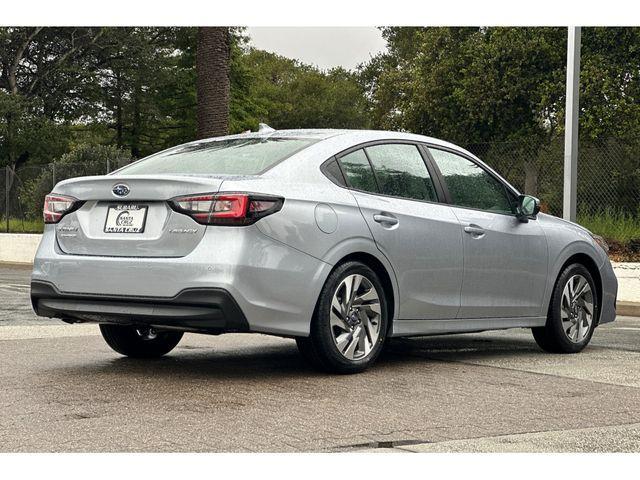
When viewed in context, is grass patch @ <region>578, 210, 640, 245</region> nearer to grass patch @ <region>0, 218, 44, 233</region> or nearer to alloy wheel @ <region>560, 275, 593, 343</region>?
alloy wheel @ <region>560, 275, 593, 343</region>

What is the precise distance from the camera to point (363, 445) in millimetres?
5156

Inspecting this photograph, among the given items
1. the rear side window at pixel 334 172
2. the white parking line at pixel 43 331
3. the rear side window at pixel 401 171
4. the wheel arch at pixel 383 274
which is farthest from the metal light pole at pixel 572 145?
the rear side window at pixel 334 172

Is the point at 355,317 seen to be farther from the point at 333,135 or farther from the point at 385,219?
the point at 333,135

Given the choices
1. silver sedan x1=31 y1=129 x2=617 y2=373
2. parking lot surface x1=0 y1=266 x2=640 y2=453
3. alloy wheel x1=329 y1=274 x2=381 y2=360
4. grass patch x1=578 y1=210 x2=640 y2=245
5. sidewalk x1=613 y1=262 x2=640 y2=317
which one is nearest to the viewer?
parking lot surface x1=0 y1=266 x2=640 y2=453

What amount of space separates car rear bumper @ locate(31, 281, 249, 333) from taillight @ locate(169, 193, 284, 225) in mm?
442

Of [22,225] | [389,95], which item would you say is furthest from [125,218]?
[389,95]

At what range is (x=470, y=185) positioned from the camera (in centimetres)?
870

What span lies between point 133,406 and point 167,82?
49.7m

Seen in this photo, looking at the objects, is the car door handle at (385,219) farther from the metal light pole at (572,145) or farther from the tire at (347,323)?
the metal light pole at (572,145)

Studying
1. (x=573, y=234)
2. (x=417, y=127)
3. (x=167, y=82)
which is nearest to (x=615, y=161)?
(x=573, y=234)

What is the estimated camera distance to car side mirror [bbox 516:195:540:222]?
878 centimetres

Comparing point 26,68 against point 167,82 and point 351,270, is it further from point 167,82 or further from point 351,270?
point 351,270

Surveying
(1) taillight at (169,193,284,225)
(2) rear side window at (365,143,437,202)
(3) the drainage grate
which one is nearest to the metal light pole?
(2) rear side window at (365,143,437,202)
